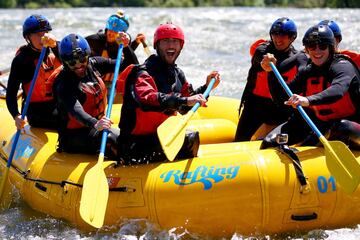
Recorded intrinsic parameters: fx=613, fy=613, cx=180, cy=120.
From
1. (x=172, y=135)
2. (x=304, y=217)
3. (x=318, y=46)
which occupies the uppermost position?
(x=318, y=46)

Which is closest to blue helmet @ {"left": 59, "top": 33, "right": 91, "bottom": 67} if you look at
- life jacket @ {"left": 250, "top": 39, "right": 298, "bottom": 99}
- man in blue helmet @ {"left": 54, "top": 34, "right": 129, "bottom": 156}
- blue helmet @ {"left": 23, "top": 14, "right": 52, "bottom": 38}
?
man in blue helmet @ {"left": 54, "top": 34, "right": 129, "bottom": 156}

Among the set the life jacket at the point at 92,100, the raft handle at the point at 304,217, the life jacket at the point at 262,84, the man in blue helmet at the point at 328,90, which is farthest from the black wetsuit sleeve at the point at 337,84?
the life jacket at the point at 92,100

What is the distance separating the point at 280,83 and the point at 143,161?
1286 mm

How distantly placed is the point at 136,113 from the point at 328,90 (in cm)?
141

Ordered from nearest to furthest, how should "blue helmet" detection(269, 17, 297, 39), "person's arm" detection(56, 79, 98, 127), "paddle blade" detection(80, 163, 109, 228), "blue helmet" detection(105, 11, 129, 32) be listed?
"paddle blade" detection(80, 163, 109, 228) < "person's arm" detection(56, 79, 98, 127) < "blue helmet" detection(269, 17, 297, 39) < "blue helmet" detection(105, 11, 129, 32)

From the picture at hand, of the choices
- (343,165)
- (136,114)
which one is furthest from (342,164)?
(136,114)

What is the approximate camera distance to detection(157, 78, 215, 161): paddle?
422 centimetres

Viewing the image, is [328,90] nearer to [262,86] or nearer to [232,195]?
[232,195]

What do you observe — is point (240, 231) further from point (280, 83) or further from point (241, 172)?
point (280, 83)

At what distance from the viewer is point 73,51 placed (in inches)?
188

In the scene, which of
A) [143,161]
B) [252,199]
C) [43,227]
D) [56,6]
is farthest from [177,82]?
[56,6]

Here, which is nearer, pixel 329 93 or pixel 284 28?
pixel 329 93

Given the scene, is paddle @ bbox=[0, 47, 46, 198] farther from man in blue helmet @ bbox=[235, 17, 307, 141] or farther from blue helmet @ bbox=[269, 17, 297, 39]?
blue helmet @ bbox=[269, 17, 297, 39]

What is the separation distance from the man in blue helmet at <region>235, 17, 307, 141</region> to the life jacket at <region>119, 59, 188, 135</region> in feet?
3.75
